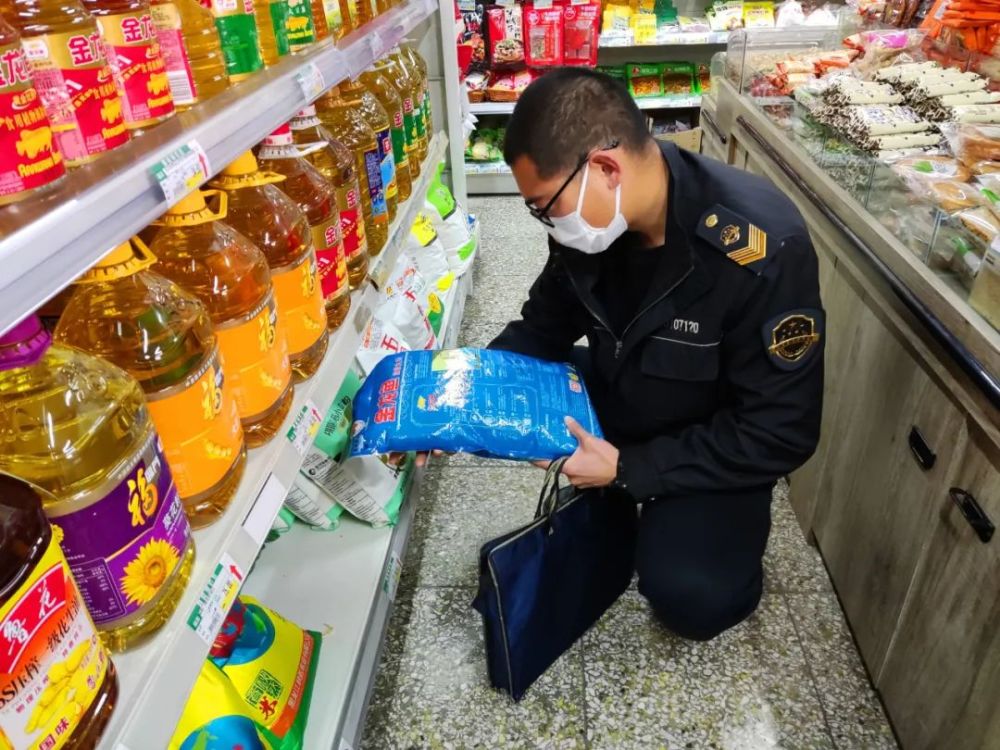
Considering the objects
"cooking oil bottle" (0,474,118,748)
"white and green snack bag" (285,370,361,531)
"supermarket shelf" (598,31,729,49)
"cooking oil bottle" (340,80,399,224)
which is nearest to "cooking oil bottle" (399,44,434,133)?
"cooking oil bottle" (340,80,399,224)

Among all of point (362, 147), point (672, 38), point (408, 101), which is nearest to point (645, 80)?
point (672, 38)

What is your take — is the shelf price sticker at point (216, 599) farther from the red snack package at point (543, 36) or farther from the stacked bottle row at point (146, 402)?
the red snack package at point (543, 36)

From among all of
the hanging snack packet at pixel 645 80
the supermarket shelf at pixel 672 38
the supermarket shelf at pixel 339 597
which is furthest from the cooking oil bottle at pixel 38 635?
the hanging snack packet at pixel 645 80

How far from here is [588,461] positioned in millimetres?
1579

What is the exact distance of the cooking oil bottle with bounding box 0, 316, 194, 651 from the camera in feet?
2.24

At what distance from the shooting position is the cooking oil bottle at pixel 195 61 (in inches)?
38.4

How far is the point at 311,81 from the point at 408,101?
4.08 ft

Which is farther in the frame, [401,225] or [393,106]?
[393,106]

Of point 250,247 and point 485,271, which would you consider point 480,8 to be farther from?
point 250,247

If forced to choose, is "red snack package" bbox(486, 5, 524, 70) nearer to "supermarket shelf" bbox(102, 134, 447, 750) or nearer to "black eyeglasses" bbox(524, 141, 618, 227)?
"black eyeglasses" bbox(524, 141, 618, 227)

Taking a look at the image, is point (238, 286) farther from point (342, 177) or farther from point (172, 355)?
point (342, 177)

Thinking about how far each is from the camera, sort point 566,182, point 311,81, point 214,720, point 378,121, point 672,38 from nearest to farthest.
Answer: point 214,720 < point 311,81 < point 566,182 < point 378,121 < point 672,38

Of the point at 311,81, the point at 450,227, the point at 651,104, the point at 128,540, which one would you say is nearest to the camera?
the point at 128,540

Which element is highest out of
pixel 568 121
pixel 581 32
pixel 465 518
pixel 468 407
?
pixel 568 121
